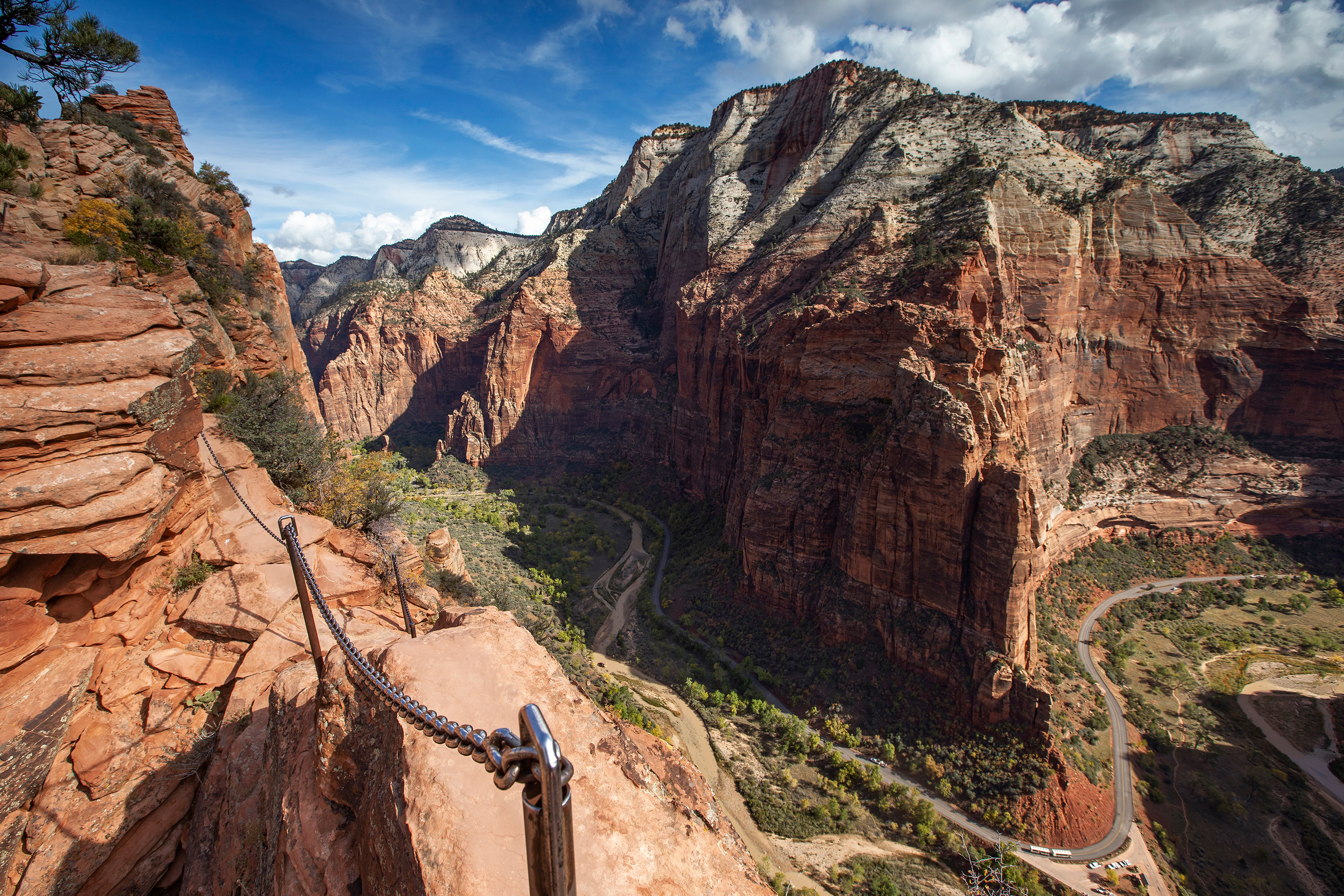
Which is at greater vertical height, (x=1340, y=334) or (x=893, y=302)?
(x=1340, y=334)

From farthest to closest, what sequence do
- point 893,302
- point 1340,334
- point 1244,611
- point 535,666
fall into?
point 1340,334 < point 1244,611 < point 893,302 < point 535,666

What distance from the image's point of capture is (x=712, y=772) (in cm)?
2436

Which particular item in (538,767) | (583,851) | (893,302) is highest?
(893,302)

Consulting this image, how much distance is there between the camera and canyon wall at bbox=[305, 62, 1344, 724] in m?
25.5

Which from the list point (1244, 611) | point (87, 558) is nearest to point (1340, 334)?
point (1244, 611)

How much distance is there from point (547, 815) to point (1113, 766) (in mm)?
32693

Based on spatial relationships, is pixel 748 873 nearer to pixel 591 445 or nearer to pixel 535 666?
pixel 535 666

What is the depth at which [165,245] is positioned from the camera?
52.0ft

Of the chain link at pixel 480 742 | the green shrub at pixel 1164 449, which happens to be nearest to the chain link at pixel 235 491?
the chain link at pixel 480 742

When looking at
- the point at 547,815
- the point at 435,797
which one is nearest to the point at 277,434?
the point at 435,797

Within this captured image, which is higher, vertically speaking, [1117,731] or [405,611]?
[405,611]

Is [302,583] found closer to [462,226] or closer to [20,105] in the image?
[20,105]

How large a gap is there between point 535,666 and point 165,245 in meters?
19.1

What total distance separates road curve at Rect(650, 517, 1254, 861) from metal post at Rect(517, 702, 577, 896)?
90.7 ft
